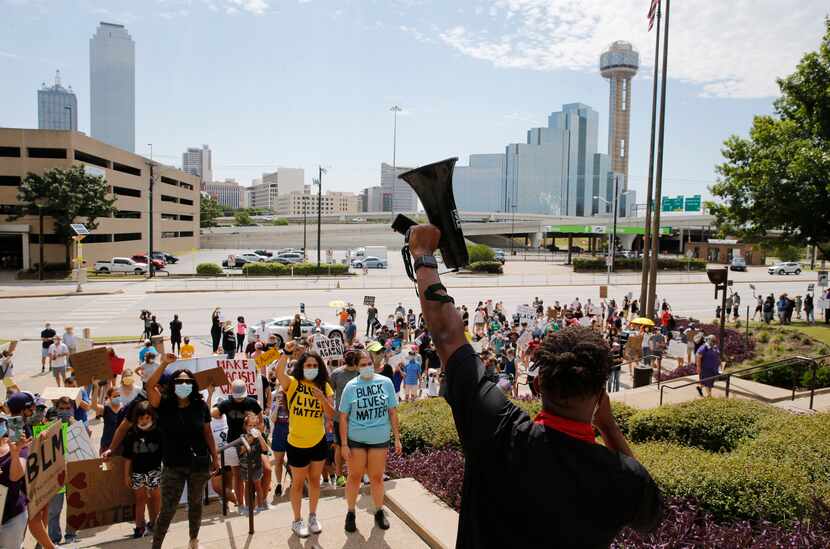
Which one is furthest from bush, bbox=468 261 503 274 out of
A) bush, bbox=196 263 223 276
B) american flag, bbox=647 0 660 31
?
american flag, bbox=647 0 660 31

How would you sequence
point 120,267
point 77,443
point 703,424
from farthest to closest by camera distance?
point 120,267, point 703,424, point 77,443

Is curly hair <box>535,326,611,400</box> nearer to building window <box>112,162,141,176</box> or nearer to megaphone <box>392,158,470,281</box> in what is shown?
megaphone <box>392,158,470,281</box>

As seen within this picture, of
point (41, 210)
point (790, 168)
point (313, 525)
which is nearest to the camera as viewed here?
point (313, 525)

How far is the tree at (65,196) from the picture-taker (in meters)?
47.8

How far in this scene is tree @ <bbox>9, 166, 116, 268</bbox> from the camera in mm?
47812

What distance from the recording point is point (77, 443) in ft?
24.2

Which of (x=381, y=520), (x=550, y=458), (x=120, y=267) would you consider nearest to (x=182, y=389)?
(x=381, y=520)

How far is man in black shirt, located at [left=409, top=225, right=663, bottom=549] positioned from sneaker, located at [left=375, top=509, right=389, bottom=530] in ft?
12.3

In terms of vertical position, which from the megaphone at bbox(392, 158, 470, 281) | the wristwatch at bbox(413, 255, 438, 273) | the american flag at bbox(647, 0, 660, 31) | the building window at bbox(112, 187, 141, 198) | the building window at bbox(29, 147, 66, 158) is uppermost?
the american flag at bbox(647, 0, 660, 31)

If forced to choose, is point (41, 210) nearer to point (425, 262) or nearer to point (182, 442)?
point (182, 442)

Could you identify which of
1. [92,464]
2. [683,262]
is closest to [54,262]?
[92,464]

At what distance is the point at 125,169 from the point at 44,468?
6842 centimetres

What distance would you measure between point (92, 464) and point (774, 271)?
239 feet

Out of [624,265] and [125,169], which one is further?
[125,169]
